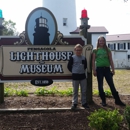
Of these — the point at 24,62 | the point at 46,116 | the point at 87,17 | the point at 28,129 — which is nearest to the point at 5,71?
the point at 24,62

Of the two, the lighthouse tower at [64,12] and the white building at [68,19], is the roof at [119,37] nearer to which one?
the white building at [68,19]

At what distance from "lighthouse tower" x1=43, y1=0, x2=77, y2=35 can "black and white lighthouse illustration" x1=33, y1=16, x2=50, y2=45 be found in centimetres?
2984

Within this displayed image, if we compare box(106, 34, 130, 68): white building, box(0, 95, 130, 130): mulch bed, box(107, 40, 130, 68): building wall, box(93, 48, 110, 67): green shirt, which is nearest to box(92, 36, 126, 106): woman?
box(93, 48, 110, 67): green shirt

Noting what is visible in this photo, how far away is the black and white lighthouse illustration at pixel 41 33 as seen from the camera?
6.14 m

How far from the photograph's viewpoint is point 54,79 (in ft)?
20.3

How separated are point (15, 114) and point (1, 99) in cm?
95

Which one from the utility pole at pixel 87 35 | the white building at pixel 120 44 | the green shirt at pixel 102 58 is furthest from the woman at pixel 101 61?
the white building at pixel 120 44

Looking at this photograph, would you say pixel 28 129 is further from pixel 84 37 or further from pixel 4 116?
pixel 84 37

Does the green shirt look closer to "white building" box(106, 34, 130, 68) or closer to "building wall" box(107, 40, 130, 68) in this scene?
"building wall" box(107, 40, 130, 68)

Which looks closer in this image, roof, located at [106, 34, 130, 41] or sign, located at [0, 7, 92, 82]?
sign, located at [0, 7, 92, 82]

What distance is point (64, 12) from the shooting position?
118ft

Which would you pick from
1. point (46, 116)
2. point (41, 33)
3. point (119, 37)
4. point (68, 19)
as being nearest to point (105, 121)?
point (46, 116)

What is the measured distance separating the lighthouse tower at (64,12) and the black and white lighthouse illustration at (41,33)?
97.9 ft

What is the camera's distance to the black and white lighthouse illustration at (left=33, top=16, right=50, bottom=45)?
20.1ft
